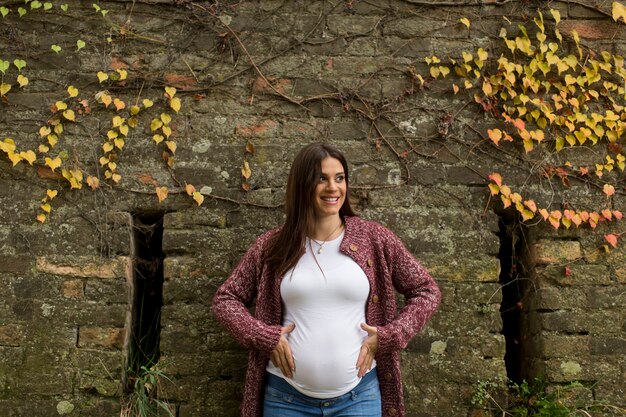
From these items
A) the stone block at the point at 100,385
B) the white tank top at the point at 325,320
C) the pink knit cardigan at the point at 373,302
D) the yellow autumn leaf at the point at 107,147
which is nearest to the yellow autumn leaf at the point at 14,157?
the yellow autumn leaf at the point at 107,147

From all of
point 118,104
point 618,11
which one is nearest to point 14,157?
point 118,104

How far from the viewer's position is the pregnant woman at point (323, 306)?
9.14 feet

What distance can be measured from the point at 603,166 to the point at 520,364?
4.08 feet

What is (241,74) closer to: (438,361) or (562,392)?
(438,361)

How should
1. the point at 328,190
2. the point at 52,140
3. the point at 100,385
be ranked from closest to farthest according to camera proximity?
the point at 328,190, the point at 100,385, the point at 52,140

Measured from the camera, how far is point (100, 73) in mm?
3785

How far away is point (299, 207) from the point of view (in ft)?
9.59

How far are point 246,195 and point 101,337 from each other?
1.10 meters

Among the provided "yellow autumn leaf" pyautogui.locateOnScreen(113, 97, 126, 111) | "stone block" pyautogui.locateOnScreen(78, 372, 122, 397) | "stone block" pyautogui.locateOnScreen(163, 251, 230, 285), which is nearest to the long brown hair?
"stone block" pyautogui.locateOnScreen(163, 251, 230, 285)

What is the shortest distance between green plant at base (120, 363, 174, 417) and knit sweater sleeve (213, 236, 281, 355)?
2.52ft

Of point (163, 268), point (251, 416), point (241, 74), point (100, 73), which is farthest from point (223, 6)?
point (251, 416)

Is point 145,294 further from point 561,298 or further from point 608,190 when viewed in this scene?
point 608,190

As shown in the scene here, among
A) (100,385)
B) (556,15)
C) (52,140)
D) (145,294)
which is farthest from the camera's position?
(145,294)

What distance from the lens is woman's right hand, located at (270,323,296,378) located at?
279 cm
